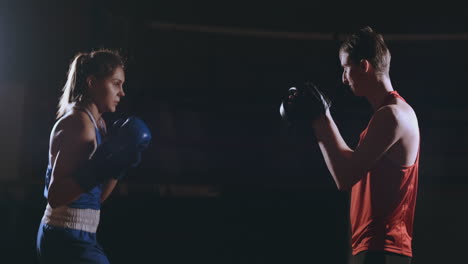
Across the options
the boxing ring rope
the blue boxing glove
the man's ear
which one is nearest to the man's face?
the man's ear

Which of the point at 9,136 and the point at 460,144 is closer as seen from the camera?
the point at 9,136

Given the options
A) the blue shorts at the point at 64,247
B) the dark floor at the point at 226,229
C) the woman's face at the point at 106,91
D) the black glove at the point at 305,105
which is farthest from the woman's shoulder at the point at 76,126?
the dark floor at the point at 226,229

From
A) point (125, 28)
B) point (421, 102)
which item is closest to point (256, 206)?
point (125, 28)

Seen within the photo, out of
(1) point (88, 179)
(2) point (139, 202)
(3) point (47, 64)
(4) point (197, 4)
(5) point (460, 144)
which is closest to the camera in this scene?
(1) point (88, 179)

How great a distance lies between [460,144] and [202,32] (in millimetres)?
3909

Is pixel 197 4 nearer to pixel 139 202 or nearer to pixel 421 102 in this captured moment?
pixel 139 202

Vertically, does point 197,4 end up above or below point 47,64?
above

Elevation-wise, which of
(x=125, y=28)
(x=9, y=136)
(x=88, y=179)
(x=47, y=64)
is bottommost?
(x=9, y=136)

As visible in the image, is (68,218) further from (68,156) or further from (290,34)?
(290,34)

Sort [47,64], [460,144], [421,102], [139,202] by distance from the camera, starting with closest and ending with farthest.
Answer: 1. [139,202]
2. [47,64]
3. [421,102]
4. [460,144]

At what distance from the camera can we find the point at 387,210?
5.06 ft

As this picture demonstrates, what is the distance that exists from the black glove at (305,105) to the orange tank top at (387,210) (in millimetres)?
280

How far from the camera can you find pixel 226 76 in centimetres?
652

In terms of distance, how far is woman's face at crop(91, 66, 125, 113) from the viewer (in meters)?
1.83
